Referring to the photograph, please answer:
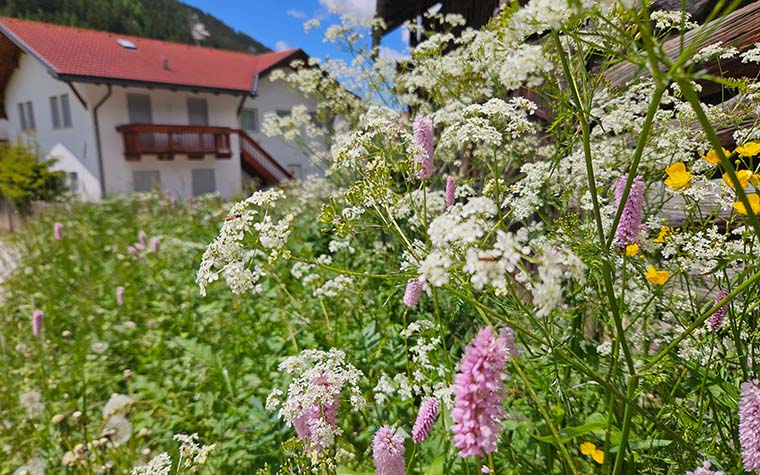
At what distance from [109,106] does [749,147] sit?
20216 mm

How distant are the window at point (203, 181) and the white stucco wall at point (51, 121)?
12.3ft

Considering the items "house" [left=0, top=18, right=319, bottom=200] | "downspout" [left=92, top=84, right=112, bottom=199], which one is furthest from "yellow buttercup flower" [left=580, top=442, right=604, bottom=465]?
"downspout" [left=92, top=84, right=112, bottom=199]

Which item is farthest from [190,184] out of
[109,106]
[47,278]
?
[47,278]

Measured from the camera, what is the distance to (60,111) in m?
18.4

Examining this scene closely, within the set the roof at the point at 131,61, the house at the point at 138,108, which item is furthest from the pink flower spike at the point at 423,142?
the roof at the point at 131,61

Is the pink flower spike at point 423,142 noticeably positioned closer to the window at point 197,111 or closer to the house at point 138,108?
the house at point 138,108

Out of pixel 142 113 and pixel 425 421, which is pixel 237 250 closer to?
pixel 425 421

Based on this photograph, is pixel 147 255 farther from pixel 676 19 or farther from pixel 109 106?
pixel 109 106

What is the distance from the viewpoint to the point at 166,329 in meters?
3.59

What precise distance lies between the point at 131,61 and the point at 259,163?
6.44 metres

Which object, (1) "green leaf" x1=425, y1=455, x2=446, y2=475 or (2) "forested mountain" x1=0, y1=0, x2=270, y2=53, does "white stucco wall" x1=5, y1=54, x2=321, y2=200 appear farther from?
(2) "forested mountain" x1=0, y1=0, x2=270, y2=53

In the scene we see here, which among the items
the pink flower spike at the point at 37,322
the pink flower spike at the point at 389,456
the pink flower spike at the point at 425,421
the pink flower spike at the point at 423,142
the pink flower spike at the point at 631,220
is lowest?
the pink flower spike at the point at 37,322

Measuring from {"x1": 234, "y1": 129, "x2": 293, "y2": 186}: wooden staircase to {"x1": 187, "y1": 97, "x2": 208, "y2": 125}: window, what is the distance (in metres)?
1.72

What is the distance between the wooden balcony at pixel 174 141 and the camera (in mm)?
17266
